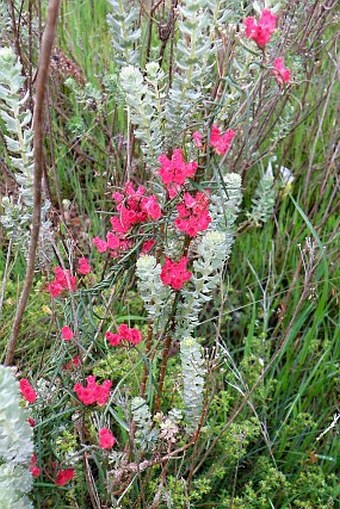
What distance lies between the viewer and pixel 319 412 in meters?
1.73

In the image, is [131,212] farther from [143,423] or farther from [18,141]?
[143,423]

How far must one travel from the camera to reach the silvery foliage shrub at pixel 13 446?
806 mm

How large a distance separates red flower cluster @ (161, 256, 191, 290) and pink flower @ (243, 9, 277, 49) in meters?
0.38

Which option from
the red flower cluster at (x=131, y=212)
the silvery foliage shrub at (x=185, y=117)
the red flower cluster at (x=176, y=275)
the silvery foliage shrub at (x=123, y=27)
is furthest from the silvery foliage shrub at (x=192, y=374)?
the silvery foliage shrub at (x=123, y=27)

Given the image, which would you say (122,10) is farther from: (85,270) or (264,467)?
(264,467)

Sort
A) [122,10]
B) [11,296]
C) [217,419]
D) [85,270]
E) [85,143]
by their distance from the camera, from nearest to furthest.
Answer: [122,10] → [85,270] → [217,419] → [11,296] → [85,143]

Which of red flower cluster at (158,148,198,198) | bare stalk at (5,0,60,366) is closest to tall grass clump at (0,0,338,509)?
red flower cluster at (158,148,198,198)

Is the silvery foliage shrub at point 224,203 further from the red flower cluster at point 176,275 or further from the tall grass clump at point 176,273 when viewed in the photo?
the red flower cluster at point 176,275

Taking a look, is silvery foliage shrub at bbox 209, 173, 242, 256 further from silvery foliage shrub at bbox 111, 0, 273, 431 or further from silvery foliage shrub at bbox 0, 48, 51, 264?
silvery foliage shrub at bbox 0, 48, 51, 264

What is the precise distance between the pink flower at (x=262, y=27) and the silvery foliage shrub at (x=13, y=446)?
23.8 inches

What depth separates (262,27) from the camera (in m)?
0.94

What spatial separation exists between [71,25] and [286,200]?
115 centimetres

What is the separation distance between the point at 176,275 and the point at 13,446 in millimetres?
380

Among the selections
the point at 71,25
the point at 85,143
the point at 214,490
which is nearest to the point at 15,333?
the point at 214,490
